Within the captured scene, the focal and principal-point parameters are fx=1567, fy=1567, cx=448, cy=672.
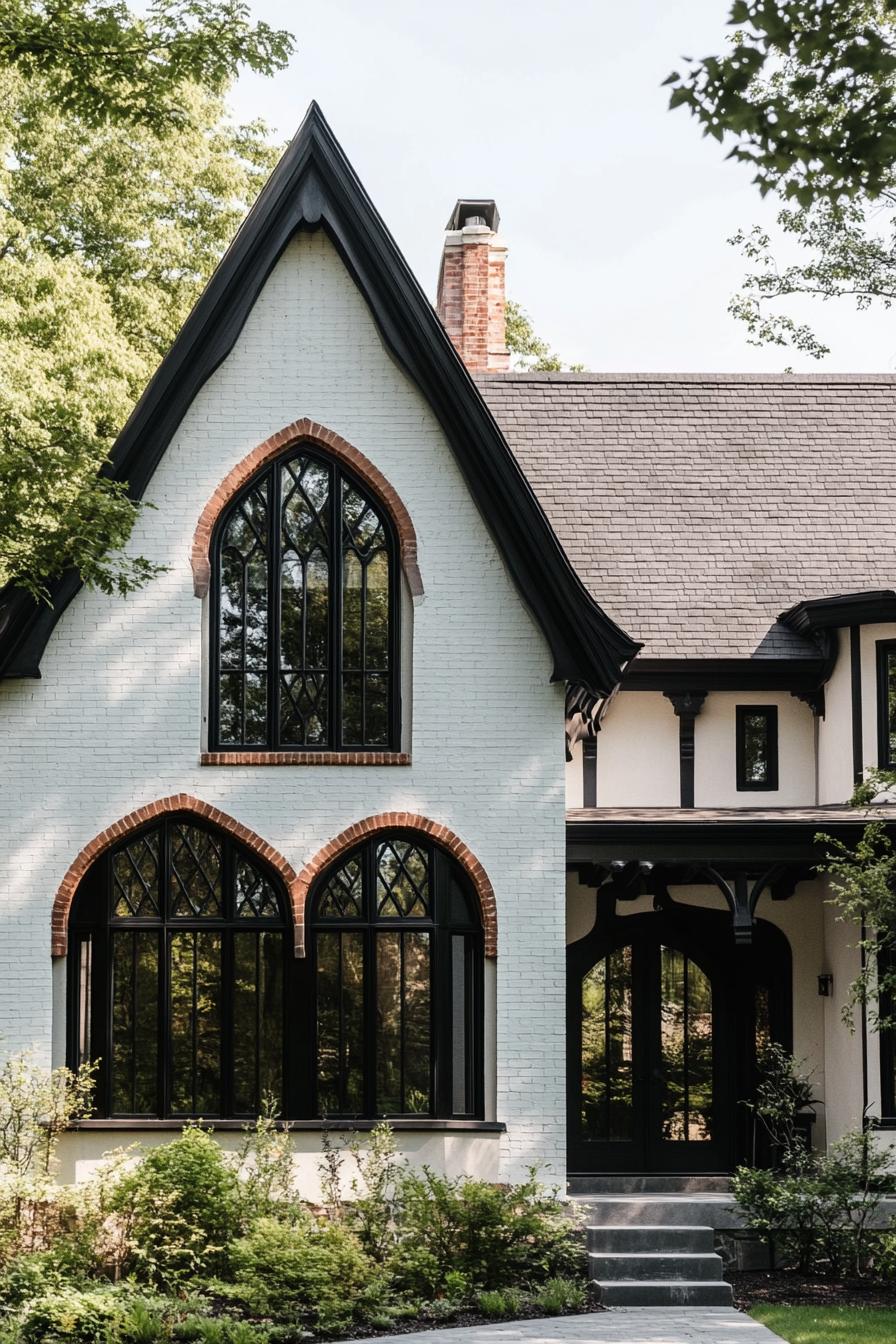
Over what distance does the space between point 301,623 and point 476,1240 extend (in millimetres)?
5314

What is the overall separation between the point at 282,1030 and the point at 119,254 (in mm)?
16608

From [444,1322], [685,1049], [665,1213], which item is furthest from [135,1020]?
[685,1049]

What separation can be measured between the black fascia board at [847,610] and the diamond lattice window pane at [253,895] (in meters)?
6.28

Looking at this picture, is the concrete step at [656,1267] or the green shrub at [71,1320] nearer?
the green shrub at [71,1320]

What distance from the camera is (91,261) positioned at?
87.1 ft

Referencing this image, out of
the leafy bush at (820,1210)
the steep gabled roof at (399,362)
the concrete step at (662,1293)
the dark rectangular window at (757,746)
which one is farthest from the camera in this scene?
the dark rectangular window at (757,746)

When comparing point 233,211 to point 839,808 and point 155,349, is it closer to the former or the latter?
point 155,349

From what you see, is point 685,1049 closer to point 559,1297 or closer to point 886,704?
point 886,704

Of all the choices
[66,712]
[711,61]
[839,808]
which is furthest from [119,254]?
[711,61]

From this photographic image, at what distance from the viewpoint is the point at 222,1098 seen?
13234mm

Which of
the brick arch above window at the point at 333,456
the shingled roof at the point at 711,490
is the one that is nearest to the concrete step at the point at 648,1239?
the brick arch above window at the point at 333,456

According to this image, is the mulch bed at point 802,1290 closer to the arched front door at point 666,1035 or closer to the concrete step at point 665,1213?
the concrete step at point 665,1213

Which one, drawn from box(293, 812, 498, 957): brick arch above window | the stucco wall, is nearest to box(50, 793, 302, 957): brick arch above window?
box(293, 812, 498, 957): brick arch above window

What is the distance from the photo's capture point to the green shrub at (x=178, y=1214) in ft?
37.6
